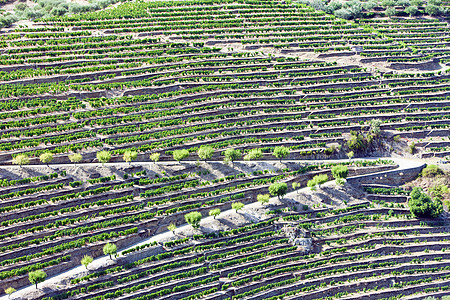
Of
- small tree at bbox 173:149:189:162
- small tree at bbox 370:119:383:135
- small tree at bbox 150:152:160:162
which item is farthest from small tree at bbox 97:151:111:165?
small tree at bbox 370:119:383:135

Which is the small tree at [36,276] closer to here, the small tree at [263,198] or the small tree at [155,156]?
the small tree at [155,156]

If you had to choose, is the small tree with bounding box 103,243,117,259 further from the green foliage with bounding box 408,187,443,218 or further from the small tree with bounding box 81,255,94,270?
the green foliage with bounding box 408,187,443,218

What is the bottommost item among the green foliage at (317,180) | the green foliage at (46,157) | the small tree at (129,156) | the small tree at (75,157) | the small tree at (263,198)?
the small tree at (263,198)

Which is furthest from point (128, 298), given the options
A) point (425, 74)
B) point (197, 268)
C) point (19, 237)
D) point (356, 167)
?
point (425, 74)

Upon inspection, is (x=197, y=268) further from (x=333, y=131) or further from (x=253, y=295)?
(x=333, y=131)

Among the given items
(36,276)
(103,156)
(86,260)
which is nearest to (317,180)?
(103,156)

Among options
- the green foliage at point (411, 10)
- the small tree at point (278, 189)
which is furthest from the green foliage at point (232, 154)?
the green foliage at point (411, 10)

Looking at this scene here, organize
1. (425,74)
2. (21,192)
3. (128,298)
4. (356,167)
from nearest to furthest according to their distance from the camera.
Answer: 1. (128,298)
2. (21,192)
3. (356,167)
4. (425,74)

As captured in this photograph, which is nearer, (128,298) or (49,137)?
(128,298)
